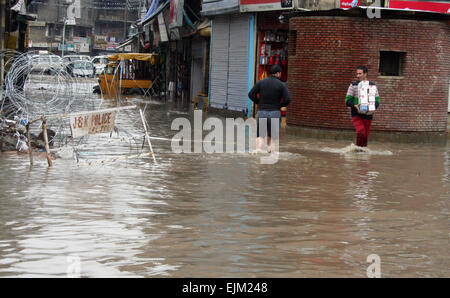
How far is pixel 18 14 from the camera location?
30.8 metres

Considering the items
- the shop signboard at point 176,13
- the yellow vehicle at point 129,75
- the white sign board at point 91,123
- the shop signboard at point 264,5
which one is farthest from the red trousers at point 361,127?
the yellow vehicle at point 129,75

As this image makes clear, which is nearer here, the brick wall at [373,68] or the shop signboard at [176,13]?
the brick wall at [373,68]

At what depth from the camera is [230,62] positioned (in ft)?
97.0

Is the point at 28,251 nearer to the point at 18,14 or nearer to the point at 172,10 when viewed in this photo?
the point at 18,14

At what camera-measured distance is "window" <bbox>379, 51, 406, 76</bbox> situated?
21.3 metres

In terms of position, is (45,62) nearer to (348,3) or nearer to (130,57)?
(348,3)

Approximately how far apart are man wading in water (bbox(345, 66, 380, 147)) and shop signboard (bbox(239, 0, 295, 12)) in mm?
7048

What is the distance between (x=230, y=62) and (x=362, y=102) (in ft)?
42.7

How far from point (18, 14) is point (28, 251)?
83.2 ft

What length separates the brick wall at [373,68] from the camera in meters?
20.8

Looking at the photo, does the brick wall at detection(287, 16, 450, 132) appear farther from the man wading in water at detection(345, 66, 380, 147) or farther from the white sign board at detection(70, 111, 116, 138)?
the white sign board at detection(70, 111, 116, 138)

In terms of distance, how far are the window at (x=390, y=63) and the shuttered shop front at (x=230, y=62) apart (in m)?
6.95

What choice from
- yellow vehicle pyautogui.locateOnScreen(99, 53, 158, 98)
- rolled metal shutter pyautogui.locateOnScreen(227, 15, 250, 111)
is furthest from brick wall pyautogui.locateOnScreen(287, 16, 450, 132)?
yellow vehicle pyautogui.locateOnScreen(99, 53, 158, 98)

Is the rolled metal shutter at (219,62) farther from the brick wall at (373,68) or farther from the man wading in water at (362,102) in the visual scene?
the man wading in water at (362,102)
